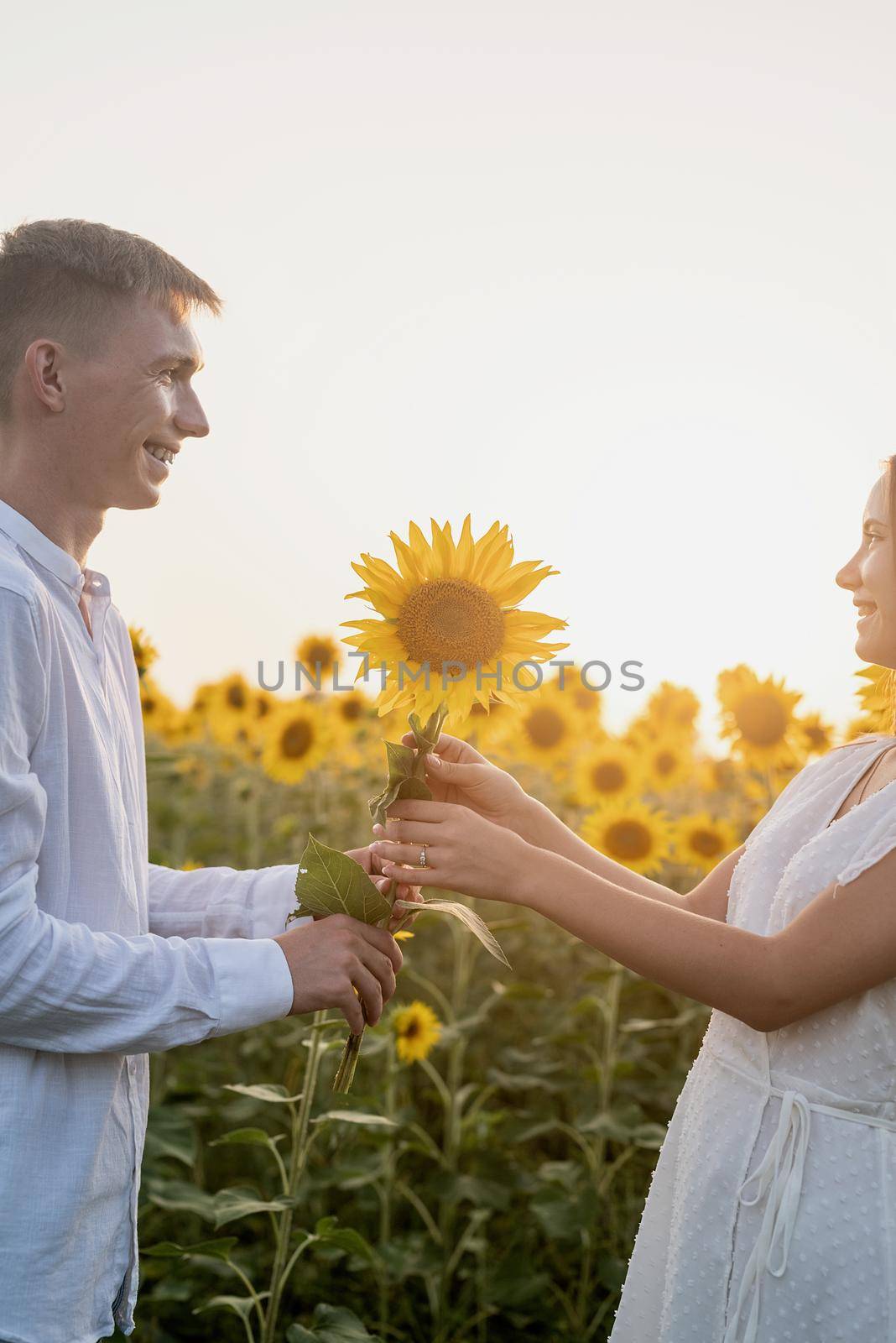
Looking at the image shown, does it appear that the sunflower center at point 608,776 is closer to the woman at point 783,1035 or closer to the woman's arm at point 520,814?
the woman's arm at point 520,814

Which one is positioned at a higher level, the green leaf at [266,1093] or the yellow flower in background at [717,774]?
the yellow flower in background at [717,774]

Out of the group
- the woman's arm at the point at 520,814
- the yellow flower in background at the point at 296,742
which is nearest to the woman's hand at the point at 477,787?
the woman's arm at the point at 520,814

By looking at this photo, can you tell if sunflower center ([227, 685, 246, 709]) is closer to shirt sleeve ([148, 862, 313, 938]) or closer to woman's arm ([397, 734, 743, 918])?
shirt sleeve ([148, 862, 313, 938])

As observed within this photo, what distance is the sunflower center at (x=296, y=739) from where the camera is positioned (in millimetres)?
6457

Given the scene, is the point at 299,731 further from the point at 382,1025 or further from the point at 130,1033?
the point at 130,1033

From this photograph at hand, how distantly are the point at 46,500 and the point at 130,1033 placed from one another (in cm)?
100

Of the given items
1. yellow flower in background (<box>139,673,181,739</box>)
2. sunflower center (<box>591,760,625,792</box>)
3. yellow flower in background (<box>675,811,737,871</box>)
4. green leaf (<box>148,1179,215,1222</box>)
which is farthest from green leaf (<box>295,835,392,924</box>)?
yellow flower in background (<box>139,673,181,739</box>)

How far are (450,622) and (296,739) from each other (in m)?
4.41

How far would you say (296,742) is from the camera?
255 inches

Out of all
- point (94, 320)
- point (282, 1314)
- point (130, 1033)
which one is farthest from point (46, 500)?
point (282, 1314)

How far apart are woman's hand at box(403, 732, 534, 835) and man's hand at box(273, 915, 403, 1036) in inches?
13.4

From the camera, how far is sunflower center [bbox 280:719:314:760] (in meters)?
6.46

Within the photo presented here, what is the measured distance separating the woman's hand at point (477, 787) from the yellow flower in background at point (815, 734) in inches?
128

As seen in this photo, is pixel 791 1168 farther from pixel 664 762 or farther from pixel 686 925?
pixel 664 762
